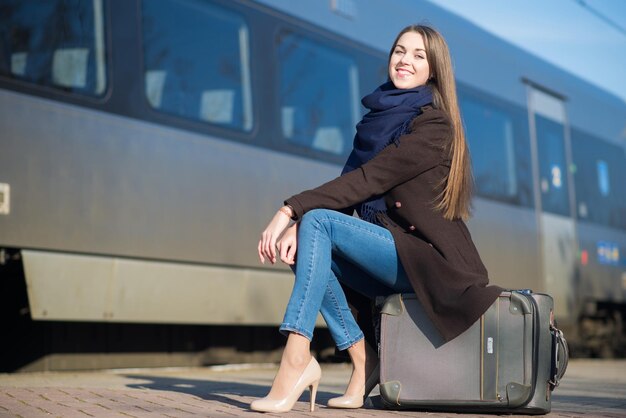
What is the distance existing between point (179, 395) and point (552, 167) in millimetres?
8712

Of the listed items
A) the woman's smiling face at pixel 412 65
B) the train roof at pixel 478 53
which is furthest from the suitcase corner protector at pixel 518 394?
the train roof at pixel 478 53

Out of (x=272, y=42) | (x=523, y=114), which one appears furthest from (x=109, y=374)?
(x=523, y=114)

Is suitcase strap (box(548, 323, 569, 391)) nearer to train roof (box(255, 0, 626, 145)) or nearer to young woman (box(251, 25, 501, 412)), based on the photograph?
young woman (box(251, 25, 501, 412))

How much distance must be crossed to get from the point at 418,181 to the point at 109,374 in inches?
133

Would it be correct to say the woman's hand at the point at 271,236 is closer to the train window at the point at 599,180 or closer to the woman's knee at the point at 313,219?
the woman's knee at the point at 313,219

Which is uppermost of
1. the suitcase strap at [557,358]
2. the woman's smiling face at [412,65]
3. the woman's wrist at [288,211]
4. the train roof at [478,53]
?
the train roof at [478,53]

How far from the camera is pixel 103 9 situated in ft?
23.7

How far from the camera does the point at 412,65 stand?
4809 mm

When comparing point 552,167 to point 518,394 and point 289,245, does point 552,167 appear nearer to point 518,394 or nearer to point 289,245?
point 518,394

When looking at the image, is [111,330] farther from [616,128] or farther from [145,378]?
[616,128]

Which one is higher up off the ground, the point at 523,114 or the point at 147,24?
the point at 523,114

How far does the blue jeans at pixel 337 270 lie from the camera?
4277mm

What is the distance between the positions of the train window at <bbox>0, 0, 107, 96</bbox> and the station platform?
1774mm

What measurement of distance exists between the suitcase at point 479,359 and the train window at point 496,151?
276 inches
